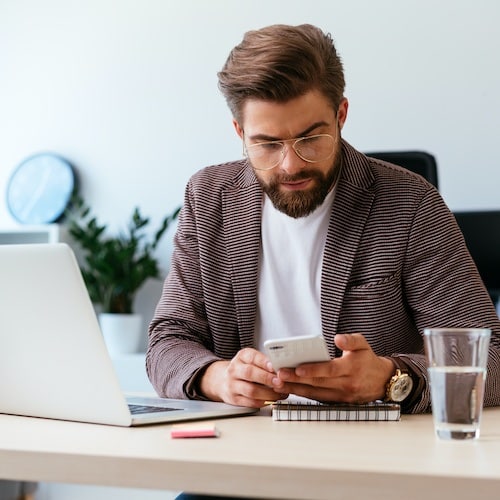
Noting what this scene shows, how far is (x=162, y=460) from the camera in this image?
2.77 feet

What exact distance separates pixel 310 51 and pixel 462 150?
1.83m

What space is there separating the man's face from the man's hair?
0.02 m

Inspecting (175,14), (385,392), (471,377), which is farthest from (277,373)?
(175,14)

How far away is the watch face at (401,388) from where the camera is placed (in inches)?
52.0

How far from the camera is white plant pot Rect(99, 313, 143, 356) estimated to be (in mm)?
3721

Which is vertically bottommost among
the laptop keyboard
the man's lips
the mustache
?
the laptop keyboard

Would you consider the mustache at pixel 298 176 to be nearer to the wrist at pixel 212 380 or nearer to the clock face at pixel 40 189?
the wrist at pixel 212 380

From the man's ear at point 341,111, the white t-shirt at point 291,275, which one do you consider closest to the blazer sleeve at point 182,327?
the white t-shirt at point 291,275

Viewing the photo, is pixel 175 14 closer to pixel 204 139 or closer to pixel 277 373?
pixel 204 139

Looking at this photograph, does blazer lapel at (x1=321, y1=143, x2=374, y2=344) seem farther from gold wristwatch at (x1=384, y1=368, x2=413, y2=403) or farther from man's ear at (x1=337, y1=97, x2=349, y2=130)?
gold wristwatch at (x1=384, y1=368, x2=413, y2=403)

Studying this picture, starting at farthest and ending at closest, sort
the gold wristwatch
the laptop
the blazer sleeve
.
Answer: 1. the blazer sleeve
2. the gold wristwatch
3. the laptop

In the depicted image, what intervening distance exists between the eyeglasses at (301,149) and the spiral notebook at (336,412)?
1.87 feet

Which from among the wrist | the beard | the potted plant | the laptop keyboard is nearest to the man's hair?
the beard

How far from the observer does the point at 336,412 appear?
1.19m
